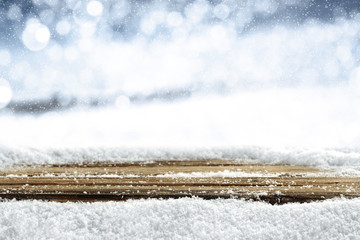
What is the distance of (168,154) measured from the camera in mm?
959

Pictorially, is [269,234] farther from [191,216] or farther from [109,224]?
[109,224]

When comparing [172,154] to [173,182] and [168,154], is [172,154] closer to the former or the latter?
[168,154]

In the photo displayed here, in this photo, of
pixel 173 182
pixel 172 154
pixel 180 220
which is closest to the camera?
pixel 180 220

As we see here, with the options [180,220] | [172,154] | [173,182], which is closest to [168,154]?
[172,154]

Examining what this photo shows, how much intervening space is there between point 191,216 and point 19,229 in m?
0.25

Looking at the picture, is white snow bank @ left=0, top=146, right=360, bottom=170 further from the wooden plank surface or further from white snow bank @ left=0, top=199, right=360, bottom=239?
white snow bank @ left=0, top=199, right=360, bottom=239

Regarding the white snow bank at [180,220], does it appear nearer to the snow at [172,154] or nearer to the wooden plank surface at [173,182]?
the wooden plank surface at [173,182]

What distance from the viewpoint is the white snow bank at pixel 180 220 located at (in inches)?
18.8

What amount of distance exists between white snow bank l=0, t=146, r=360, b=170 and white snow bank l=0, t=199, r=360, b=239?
36cm

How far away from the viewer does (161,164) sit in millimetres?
867

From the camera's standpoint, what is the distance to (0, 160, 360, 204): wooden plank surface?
0.57m

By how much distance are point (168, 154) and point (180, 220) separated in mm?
461

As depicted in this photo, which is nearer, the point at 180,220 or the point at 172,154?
the point at 180,220

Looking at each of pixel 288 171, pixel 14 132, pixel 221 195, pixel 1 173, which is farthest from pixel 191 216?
pixel 14 132
